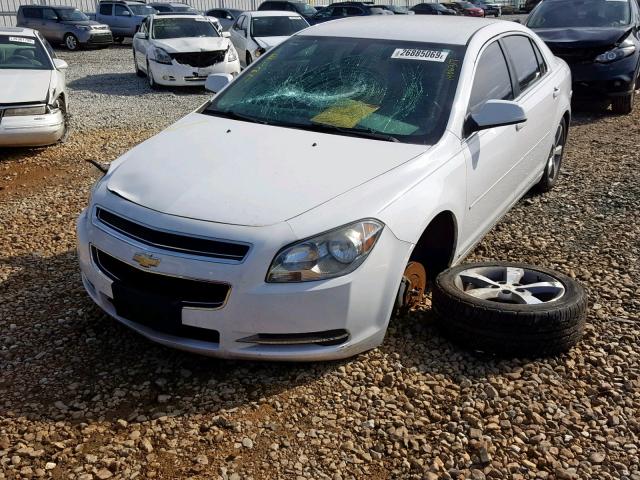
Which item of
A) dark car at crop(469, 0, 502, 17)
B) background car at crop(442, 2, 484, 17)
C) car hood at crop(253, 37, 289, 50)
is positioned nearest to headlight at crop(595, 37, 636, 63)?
car hood at crop(253, 37, 289, 50)

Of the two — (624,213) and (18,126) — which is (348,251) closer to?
(624,213)

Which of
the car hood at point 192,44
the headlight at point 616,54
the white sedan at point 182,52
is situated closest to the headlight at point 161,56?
the white sedan at point 182,52

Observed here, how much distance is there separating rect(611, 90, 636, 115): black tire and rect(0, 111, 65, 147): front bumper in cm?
785

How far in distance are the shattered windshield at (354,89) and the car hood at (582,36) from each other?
6.03m

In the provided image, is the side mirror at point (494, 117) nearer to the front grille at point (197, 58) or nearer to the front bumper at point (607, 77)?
the front bumper at point (607, 77)

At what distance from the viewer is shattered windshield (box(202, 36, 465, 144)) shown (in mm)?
3748

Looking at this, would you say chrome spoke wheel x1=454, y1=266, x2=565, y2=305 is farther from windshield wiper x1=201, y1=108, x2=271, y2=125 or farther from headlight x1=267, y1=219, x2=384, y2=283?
windshield wiper x1=201, y1=108, x2=271, y2=125

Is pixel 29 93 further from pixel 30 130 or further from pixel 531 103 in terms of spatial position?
pixel 531 103

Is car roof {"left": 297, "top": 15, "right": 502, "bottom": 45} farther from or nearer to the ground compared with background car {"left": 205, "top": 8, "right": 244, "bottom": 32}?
farther from the ground

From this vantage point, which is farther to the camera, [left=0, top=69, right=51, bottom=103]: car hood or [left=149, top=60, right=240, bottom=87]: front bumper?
[left=149, top=60, right=240, bottom=87]: front bumper

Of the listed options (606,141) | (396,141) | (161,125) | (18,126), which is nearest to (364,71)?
(396,141)

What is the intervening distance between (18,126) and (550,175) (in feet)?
18.5

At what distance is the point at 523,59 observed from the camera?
4969 millimetres

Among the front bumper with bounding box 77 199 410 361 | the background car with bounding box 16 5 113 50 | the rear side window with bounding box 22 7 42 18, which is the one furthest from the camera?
the rear side window with bounding box 22 7 42 18
